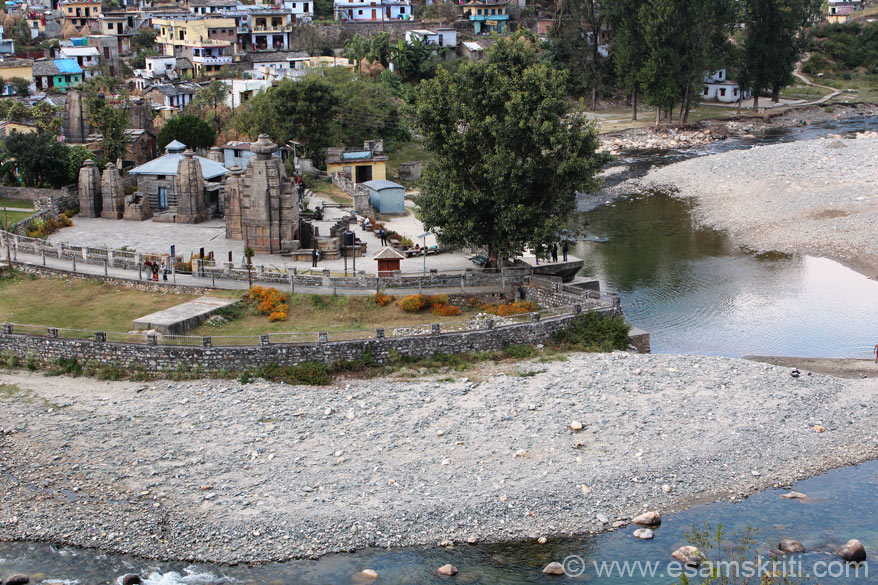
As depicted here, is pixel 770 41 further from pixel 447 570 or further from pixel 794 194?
pixel 447 570

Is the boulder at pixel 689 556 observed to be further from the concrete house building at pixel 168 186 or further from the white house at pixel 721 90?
the white house at pixel 721 90

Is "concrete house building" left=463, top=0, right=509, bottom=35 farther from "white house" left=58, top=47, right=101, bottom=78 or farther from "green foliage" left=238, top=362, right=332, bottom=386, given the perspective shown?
"green foliage" left=238, top=362, right=332, bottom=386

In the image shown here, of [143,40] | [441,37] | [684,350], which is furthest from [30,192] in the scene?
[441,37]

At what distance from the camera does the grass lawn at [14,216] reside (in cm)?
6297

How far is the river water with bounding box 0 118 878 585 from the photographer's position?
103 ft

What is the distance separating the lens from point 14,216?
6512 centimetres

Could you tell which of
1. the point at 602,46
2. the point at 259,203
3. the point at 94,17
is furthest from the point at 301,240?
the point at 94,17

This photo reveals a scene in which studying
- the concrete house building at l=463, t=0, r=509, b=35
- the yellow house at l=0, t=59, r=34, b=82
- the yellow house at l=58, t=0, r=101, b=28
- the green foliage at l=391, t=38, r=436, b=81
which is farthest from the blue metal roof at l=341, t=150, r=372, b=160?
the yellow house at l=58, t=0, r=101, b=28

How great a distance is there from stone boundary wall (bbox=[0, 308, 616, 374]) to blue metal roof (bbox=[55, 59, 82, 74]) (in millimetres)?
82467

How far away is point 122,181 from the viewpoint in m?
68.6

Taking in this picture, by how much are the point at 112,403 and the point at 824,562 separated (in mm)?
27296

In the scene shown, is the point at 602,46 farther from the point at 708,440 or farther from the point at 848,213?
the point at 708,440

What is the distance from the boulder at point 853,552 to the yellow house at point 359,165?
2067 inches

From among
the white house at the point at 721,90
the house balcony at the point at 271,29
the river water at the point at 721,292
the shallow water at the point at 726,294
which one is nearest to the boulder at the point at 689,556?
the shallow water at the point at 726,294
